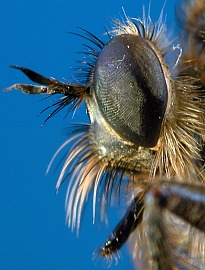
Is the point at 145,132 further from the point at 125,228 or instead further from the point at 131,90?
the point at 125,228

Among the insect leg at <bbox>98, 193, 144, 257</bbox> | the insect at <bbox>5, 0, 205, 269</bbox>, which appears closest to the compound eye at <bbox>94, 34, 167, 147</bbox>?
the insect at <bbox>5, 0, 205, 269</bbox>

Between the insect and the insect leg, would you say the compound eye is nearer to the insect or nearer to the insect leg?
the insect

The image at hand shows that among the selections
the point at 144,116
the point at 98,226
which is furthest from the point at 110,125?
the point at 98,226

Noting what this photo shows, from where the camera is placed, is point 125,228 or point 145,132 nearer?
point 145,132

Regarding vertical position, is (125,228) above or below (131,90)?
below

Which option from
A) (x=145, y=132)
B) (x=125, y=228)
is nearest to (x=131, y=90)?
(x=145, y=132)

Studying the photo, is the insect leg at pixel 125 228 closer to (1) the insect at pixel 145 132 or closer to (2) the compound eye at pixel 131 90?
(1) the insect at pixel 145 132

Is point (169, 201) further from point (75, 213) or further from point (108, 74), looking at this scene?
point (75, 213)
